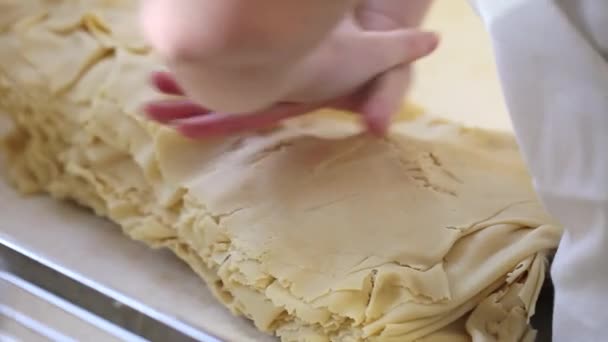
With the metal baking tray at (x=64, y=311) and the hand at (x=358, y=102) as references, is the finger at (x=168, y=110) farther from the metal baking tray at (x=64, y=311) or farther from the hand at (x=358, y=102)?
the metal baking tray at (x=64, y=311)

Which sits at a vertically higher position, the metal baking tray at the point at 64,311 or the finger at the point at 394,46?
the finger at the point at 394,46

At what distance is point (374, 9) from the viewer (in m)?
0.51

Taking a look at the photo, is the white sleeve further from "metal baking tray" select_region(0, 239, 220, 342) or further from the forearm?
"metal baking tray" select_region(0, 239, 220, 342)

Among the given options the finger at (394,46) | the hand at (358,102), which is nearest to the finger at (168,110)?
the hand at (358,102)

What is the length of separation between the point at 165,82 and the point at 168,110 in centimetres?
2

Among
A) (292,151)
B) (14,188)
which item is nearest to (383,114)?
(292,151)

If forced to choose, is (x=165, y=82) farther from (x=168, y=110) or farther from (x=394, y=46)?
(x=394, y=46)

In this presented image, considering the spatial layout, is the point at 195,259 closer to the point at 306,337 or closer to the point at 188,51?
the point at 306,337

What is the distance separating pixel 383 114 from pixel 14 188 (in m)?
0.29

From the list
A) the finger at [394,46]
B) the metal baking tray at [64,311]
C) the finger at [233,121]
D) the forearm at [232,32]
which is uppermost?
the forearm at [232,32]

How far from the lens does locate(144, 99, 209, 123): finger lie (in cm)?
49

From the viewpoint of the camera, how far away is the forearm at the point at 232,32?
318mm

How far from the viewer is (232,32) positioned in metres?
0.32

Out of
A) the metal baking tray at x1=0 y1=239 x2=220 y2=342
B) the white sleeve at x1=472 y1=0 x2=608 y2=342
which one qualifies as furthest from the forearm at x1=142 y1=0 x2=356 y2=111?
the metal baking tray at x1=0 y1=239 x2=220 y2=342
